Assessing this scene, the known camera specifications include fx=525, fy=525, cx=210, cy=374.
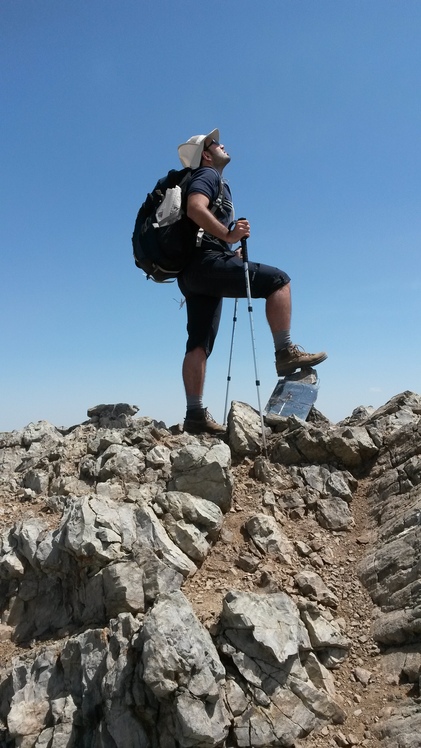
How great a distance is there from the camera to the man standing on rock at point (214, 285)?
922cm

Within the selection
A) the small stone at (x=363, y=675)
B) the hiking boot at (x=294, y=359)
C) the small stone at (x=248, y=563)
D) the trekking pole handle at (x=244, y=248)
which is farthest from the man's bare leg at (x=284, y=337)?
the small stone at (x=363, y=675)

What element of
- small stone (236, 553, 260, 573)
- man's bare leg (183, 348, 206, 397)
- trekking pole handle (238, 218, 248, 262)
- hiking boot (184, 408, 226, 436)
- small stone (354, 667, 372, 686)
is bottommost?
small stone (354, 667, 372, 686)

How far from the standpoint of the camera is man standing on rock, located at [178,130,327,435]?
9219 mm

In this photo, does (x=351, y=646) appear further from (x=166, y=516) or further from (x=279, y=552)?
(x=166, y=516)

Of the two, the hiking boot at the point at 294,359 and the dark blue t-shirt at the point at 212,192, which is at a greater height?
the dark blue t-shirt at the point at 212,192

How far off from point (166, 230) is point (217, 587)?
18.9 ft

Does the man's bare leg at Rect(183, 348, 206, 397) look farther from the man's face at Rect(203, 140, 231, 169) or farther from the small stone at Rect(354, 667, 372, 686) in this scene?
the small stone at Rect(354, 667, 372, 686)

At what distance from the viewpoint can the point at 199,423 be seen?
Result: 32.7ft

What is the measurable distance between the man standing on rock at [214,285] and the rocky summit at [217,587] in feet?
3.06

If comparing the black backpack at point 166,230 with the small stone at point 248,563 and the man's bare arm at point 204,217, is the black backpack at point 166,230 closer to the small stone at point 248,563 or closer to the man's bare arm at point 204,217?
the man's bare arm at point 204,217

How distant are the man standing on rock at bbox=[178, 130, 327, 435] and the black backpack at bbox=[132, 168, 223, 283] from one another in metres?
0.20

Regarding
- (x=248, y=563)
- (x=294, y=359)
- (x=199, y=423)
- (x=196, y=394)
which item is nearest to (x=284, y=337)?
(x=294, y=359)

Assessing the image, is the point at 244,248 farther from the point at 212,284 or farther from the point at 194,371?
the point at 194,371

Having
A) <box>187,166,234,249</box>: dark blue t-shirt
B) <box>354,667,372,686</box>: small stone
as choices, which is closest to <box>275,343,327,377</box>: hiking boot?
<box>187,166,234,249</box>: dark blue t-shirt
